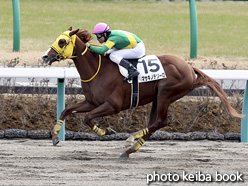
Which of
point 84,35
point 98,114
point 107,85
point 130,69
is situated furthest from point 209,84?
point 84,35

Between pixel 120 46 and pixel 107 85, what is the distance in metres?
0.47

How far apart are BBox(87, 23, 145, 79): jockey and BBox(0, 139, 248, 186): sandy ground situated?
957 millimetres

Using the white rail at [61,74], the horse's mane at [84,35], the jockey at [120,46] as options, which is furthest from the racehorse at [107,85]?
the white rail at [61,74]

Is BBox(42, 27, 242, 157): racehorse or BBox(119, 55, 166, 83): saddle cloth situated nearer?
BBox(42, 27, 242, 157): racehorse

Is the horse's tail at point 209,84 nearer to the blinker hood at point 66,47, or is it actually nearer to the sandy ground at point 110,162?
the sandy ground at point 110,162

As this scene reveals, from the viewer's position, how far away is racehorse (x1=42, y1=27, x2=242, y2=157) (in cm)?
598

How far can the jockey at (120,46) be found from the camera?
607 centimetres

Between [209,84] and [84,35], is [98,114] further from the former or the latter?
[209,84]

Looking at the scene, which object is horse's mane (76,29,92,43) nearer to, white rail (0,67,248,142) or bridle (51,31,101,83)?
bridle (51,31,101,83)

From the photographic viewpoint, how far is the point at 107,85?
6074 mm

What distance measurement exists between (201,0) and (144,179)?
2091 centimetres

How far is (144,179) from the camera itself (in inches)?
198

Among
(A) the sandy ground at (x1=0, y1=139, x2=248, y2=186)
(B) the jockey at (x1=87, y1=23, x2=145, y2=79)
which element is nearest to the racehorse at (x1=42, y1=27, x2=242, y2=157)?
(B) the jockey at (x1=87, y1=23, x2=145, y2=79)

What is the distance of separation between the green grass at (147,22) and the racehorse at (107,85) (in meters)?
7.38
